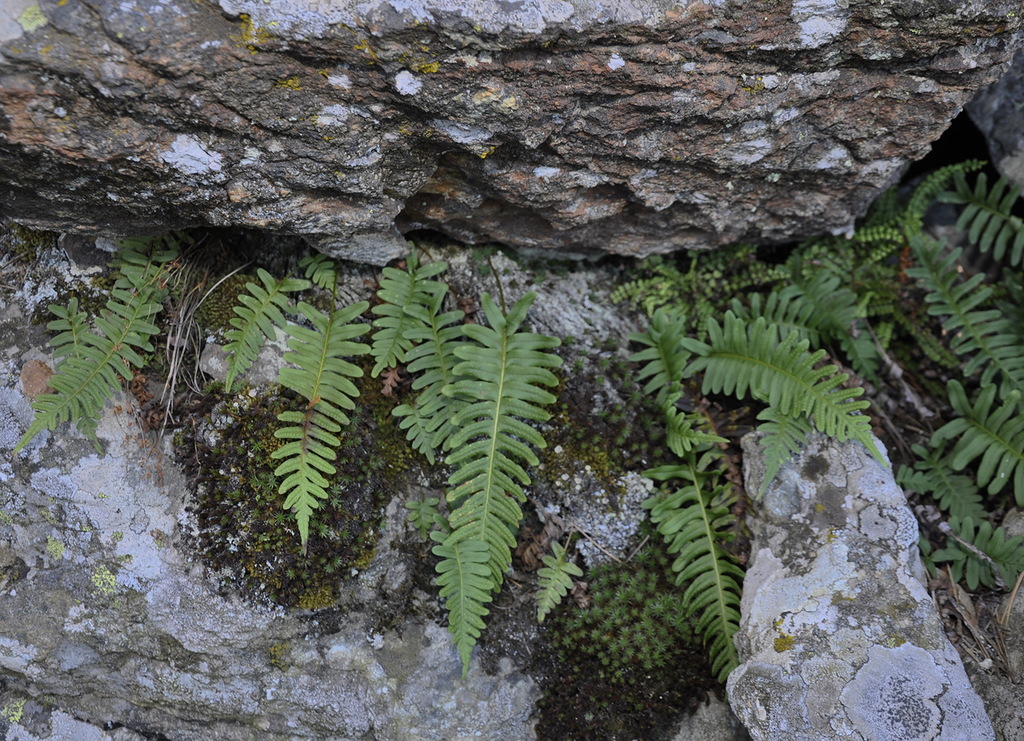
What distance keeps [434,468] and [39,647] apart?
7.28ft

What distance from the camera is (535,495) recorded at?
3879 millimetres

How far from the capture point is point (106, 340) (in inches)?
138

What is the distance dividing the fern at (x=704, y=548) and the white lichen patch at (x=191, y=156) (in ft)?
8.68

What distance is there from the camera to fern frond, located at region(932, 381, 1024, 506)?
388cm

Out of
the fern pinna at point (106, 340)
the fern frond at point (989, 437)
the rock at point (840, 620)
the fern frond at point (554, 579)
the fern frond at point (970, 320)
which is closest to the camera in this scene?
the rock at point (840, 620)

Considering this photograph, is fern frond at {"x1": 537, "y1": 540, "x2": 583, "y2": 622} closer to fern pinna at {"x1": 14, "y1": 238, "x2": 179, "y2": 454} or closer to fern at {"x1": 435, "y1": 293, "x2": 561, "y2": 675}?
fern at {"x1": 435, "y1": 293, "x2": 561, "y2": 675}

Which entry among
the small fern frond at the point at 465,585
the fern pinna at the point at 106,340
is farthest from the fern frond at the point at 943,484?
the fern pinna at the point at 106,340

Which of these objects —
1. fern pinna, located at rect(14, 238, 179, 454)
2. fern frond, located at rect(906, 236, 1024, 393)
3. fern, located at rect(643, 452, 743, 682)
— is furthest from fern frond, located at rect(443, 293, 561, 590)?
fern frond, located at rect(906, 236, 1024, 393)

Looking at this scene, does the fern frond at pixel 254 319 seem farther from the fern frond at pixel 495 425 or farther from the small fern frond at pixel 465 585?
the small fern frond at pixel 465 585

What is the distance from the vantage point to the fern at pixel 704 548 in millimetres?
3619

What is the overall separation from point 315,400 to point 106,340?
3.56 ft

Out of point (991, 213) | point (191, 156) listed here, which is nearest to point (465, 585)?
point (191, 156)

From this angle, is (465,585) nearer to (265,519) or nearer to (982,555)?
(265,519)

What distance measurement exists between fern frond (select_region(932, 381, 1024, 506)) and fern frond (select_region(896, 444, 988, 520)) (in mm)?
70
